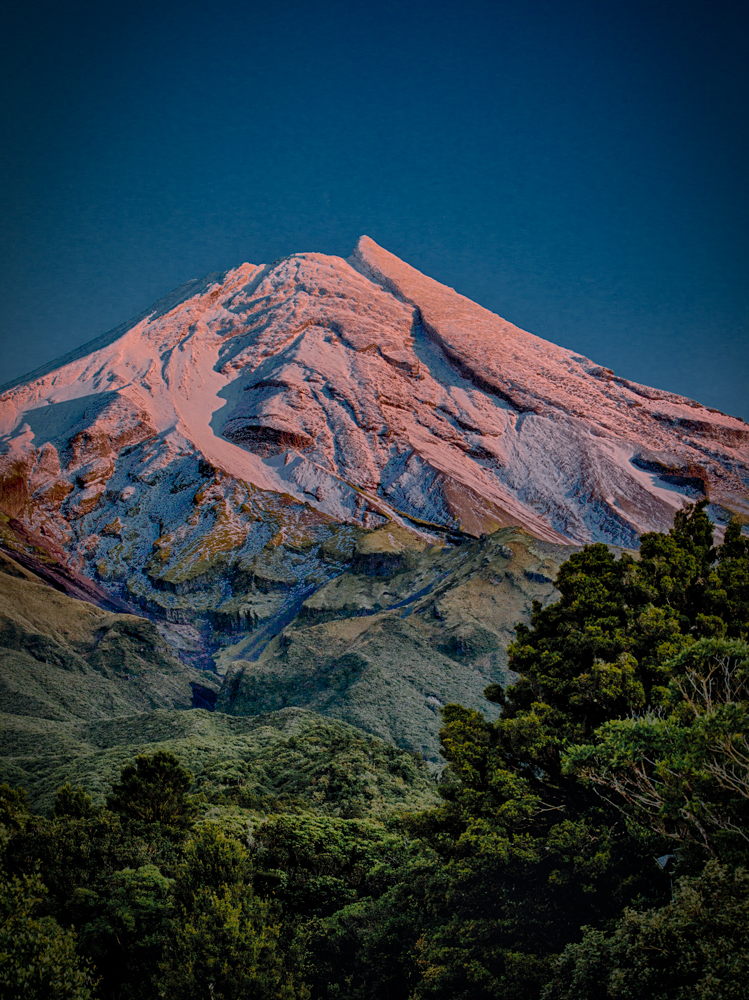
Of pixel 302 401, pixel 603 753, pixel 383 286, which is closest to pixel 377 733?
pixel 603 753

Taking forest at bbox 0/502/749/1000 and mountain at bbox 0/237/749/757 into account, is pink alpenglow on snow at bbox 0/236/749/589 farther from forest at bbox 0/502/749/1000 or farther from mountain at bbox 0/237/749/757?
forest at bbox 0/502/749/1000

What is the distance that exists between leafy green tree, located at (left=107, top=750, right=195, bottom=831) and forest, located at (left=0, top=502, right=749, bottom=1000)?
0.11m

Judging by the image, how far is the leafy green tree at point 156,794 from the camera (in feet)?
79.4

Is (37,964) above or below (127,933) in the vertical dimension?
above

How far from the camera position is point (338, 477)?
315 ft

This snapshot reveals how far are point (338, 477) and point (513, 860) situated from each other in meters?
80.5

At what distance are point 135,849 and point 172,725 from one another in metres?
19.1

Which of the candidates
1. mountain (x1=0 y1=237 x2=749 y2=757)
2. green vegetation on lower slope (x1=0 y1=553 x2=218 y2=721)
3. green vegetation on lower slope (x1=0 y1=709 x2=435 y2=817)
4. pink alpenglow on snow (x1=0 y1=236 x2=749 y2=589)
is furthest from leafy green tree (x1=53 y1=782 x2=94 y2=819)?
pink alpenglow on snow (x1=0 y1=236 x2=749 y2=589)

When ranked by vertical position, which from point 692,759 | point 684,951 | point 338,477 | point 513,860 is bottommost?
point 513,860

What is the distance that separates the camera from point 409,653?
48.8 metres

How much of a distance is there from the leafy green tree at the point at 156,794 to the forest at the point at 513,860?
4.3 inches

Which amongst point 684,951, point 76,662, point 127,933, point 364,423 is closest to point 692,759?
point 684,951

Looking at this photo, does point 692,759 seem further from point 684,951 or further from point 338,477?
point 338,477

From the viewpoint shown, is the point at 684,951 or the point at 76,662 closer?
the point at 684,951
